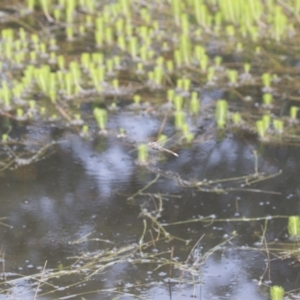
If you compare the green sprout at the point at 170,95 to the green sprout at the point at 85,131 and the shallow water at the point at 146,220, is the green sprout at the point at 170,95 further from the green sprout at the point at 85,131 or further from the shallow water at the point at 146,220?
the green sprout at the point at 85,131

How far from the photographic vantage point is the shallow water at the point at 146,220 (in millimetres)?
2924

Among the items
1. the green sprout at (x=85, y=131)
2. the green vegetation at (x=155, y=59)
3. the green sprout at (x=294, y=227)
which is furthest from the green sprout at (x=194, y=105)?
the green sprout at (x=294, y=227)

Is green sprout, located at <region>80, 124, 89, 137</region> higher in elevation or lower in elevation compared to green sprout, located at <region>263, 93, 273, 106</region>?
lower

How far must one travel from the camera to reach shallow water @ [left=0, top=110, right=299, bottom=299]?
2924 millimetres

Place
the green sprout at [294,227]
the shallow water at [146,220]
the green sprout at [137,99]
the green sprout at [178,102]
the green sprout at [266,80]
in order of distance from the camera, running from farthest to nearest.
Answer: the green sprout at [266,80]
the green sprout at [137,99]
the green sprout at [178,102]
the green sprout at [294,227]
the shallow water at [146,220]

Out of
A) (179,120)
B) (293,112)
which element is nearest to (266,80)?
(293,112)

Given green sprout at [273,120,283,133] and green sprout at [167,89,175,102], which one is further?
green sprout at [167,89,175,102]

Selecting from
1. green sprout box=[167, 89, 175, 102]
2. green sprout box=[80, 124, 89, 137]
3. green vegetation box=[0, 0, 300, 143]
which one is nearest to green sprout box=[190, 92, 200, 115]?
green vegetation box=[0, 0, 300, 143]

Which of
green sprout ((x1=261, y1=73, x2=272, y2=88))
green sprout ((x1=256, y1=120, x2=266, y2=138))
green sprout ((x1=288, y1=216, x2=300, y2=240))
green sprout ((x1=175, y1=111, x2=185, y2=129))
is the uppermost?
green sprout ((x1=261, y1=73, x2=272, y2=88))

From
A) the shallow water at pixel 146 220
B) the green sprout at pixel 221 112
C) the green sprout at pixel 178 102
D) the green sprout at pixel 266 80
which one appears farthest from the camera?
the green sprout at pixel 266 80

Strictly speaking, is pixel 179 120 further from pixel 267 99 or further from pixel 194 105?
pixel 267 99

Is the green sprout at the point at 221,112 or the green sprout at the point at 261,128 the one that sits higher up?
the green sprout at the point at 221,112

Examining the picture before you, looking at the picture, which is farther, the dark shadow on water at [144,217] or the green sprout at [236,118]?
the green sprout at [236,118]

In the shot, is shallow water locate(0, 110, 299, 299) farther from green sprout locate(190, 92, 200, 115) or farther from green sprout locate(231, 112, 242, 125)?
green sprout locate(190, 92, 200, 115)
